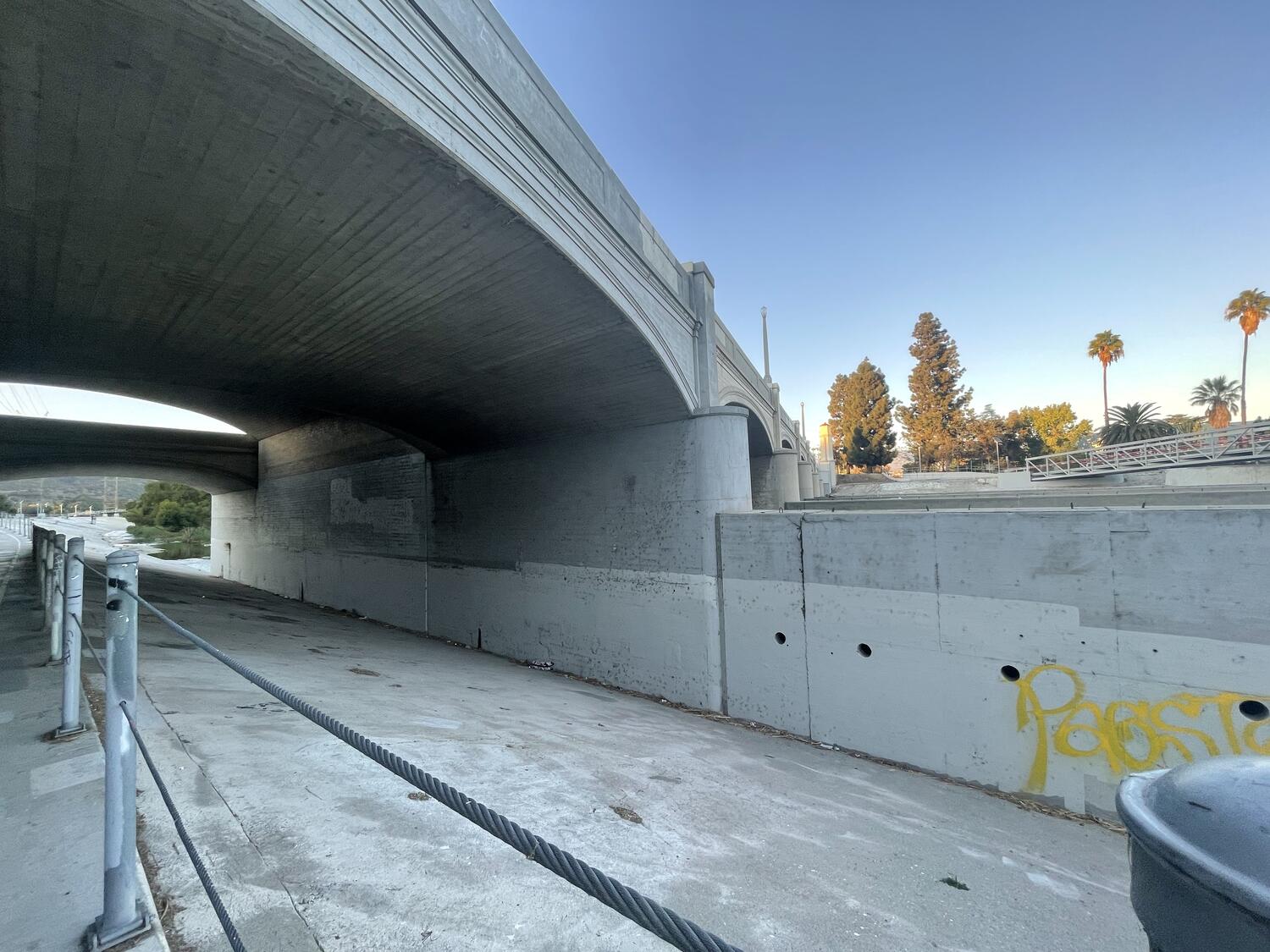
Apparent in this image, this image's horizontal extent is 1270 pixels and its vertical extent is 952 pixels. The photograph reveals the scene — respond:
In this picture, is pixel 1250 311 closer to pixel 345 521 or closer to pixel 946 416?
pixel 946 416

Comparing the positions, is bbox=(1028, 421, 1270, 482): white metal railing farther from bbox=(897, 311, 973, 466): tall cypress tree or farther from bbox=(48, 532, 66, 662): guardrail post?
bbox=(48, 532, 66, 662): guardrail post

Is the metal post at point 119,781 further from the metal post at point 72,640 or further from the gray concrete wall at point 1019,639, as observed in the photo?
the gray concrete wall at point 1019,639

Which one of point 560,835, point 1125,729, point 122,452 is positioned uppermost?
point 122,452

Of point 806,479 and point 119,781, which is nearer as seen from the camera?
point 119,781

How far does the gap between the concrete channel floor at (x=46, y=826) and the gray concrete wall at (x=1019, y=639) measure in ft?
25.4

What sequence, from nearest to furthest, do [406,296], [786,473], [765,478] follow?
1. [406,296]
2. [786,473]
3. [765,478]

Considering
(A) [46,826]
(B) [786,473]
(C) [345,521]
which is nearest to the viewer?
(A) [46,826]

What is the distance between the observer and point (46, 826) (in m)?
2.37

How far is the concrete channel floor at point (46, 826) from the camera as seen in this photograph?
1.87 metres

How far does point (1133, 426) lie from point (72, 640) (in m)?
46.4

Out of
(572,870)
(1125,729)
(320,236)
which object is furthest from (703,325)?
(572,870)

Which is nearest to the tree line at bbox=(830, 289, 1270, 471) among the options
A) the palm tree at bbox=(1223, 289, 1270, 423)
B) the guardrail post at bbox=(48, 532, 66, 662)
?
the palm tree at bbox=(1223, 289, 1270, 423)

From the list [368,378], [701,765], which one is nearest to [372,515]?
[368,378]

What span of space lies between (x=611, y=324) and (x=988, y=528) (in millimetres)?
5690
